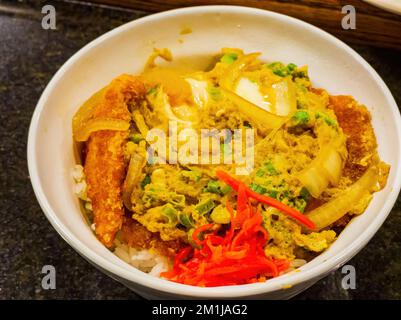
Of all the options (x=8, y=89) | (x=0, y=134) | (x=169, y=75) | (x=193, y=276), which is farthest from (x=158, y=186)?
(x=8, y=89)

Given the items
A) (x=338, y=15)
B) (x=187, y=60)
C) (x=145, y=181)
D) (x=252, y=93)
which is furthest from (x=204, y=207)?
(x=338, y=15)

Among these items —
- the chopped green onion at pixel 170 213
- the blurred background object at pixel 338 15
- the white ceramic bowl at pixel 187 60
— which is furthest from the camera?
the blurred background object at pixel 338 15

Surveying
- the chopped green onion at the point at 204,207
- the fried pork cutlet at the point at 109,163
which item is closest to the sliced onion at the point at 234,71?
the fried pork cutlet at the point at 109,163

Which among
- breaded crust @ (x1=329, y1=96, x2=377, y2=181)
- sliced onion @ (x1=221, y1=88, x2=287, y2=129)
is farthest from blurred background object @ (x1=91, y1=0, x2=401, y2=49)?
sliced onion @ (x1=221, y1=88, x2=287, y2=129)

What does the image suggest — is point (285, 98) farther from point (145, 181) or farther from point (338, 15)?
point (338, 15)

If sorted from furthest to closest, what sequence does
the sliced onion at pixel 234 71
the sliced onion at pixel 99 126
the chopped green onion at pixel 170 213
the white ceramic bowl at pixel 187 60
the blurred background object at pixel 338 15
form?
the blurred background object at pixel 338 15, the sliced onion at pixel 234 71, the sliced onion at pixel 99 126, the chopped green onion at pixel 170 213, the white ceramic bowl at pixel 187 60

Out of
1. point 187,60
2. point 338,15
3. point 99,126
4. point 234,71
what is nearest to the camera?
→ point 99,126

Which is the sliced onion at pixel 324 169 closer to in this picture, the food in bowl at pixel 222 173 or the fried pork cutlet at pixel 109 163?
the food in bowl at pixel 222 173
